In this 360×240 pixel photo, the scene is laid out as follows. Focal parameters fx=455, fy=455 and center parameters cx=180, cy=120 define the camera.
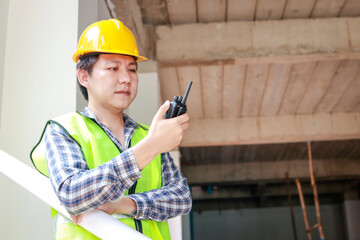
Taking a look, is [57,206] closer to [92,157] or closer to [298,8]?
[92,157]

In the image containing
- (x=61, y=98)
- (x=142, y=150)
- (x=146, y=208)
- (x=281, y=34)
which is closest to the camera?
(x=142, y=150)

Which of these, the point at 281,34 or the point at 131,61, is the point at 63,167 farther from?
the point at 281,34

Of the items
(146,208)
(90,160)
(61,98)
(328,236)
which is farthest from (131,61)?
(328,236)

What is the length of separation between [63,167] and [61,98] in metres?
1.05

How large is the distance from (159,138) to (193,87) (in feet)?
15.3

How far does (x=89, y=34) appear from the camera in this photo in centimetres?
143

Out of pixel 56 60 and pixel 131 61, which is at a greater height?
pixel 56 60

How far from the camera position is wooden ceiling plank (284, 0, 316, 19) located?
14.2 ft

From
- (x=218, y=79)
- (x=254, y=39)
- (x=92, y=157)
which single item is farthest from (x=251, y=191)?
(x=92, y=157)

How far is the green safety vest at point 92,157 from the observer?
1184 mm

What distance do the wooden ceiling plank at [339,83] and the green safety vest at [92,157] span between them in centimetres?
431

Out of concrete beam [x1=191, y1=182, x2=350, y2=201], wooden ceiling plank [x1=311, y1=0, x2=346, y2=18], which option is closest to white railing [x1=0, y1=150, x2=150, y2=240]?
wooden ceiling plank [x1=311, y1=0, x2=346, y2=18]

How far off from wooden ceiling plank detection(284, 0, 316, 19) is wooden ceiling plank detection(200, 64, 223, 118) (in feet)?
3.26

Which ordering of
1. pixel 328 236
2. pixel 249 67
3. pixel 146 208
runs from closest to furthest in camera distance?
pixel 146 208
pixel 249 67
pixel 328 236
